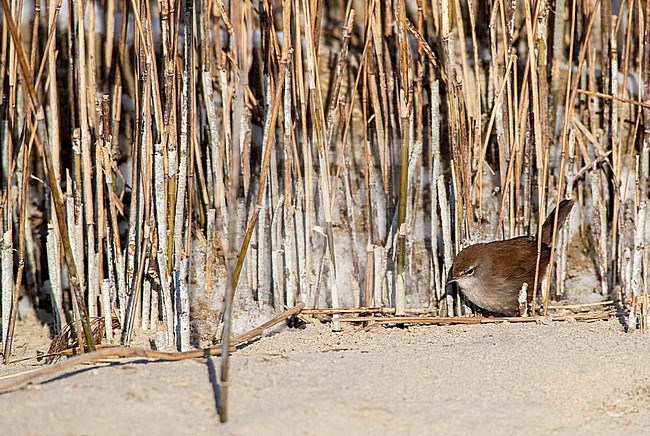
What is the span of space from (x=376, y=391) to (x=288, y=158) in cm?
94

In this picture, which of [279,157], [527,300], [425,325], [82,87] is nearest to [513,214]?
[527,300]

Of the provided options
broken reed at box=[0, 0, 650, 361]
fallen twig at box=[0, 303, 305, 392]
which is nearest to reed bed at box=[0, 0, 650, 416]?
broken reed at box=[0, 0, 650, 361]

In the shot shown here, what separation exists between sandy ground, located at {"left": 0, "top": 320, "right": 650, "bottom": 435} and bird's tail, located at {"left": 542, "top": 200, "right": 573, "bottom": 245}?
0.53 meters

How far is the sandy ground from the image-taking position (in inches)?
66.6

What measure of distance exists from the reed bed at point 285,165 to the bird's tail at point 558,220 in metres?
0.08

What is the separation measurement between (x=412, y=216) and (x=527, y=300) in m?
0.56

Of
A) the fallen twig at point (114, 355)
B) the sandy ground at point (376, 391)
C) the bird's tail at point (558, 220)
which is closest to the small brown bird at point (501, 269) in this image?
the bird's tail at point (558, 220)

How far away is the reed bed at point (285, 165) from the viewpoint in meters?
2.40

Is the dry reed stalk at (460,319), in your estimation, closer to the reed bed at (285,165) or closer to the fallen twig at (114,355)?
the reed bed at (285,165)

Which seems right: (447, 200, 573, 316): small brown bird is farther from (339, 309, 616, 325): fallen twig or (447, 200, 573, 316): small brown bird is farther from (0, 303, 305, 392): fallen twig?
(0, 303, 305, 392): fallen twig

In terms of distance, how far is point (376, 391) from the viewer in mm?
1875

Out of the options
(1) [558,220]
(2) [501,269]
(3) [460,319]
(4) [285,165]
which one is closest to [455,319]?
(3) [460,319]

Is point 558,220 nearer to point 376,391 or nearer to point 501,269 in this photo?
point 501,269

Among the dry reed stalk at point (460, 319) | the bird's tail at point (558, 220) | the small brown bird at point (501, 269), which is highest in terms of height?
the bird's tail at point (558, 220)
